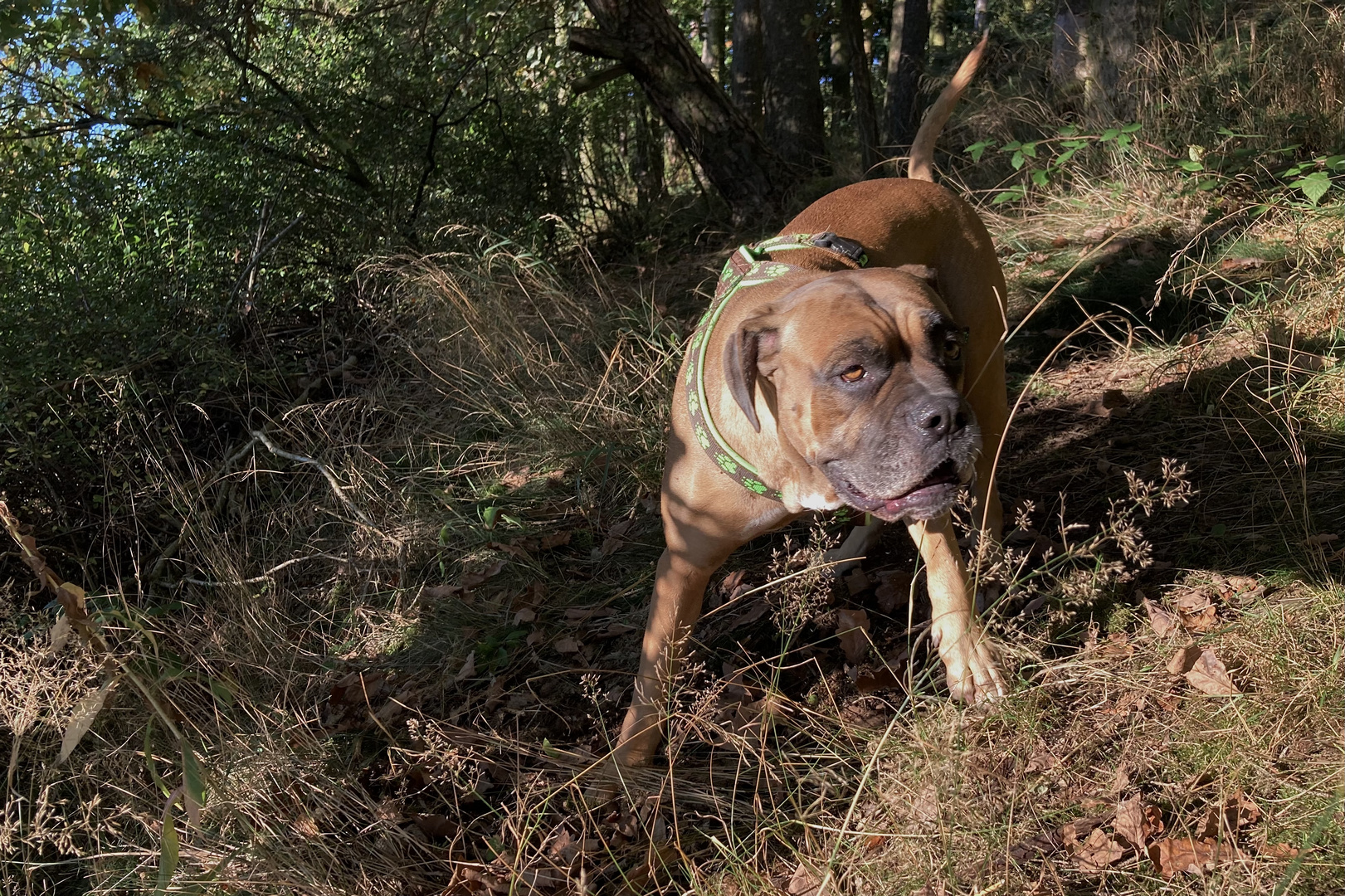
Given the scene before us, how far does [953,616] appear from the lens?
295cm

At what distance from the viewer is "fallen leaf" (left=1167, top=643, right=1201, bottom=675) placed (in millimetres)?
2703

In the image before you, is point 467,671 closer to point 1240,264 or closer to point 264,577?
point 264,577

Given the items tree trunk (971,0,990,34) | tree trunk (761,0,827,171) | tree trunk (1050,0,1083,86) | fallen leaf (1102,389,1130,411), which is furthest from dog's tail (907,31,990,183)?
tree trunk (971,0,990,34)

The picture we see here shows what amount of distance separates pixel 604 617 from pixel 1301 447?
245 cm

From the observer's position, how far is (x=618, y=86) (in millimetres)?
7664

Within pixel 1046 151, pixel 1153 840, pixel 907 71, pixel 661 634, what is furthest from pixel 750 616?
pixel 907 71

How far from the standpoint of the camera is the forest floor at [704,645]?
7.54 feet

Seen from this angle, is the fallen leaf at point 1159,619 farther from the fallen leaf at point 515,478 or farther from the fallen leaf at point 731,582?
the fallen leaf at point 515,478

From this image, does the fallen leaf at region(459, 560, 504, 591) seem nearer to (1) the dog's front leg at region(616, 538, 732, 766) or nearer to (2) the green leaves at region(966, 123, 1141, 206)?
(1) the dog's front leg at region(616, 538, 732, 766)

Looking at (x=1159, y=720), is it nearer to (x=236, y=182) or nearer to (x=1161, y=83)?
(x=1161, y=83)

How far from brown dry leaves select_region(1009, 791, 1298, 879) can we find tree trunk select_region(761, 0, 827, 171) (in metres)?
5.65

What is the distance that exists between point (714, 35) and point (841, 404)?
32.3 feet

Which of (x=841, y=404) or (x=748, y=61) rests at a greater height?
(x=748, y=61)

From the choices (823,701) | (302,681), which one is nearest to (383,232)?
(302,681)
